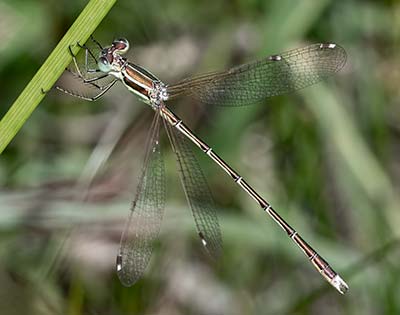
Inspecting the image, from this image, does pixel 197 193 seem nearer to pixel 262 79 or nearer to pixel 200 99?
pixel 200 99

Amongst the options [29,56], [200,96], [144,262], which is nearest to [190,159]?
[200,96]

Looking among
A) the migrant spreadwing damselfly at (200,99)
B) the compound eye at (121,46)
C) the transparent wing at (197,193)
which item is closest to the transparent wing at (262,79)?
the migrant spreadwing damselfly at (200,99)

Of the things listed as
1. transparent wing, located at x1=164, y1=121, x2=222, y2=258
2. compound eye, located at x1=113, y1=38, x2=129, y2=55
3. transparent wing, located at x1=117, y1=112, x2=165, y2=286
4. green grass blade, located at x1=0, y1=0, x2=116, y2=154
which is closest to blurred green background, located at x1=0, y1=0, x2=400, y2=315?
transparent wing, located at x1=164, y1=121, x2=222, y2=258

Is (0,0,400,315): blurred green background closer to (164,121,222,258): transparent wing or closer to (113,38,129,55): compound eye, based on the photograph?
(164,121,222,258): transparent wing

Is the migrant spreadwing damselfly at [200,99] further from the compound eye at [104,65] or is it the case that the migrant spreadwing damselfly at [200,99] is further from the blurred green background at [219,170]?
the blurred green background at [219,170]

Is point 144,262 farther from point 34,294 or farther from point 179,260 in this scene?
point 179,260
